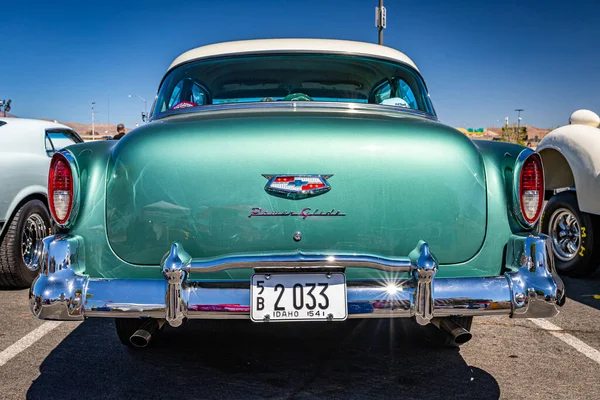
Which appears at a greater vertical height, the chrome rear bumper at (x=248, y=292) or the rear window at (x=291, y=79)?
the rear window at (x=291, y=79)

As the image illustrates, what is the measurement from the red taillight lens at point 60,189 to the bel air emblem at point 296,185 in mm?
942

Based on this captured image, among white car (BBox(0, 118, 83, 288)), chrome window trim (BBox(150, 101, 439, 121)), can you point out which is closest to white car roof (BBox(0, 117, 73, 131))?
white car (BBox(0, 118, 83, 288))

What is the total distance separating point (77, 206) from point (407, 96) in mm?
2252

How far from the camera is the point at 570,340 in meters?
3.90

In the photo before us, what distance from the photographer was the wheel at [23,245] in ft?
16.9

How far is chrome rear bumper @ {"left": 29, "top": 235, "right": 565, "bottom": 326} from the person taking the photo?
8.13ft

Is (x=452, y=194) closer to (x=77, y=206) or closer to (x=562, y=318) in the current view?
(x=77, y=206)

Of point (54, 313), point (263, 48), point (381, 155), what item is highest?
point (263, 48)

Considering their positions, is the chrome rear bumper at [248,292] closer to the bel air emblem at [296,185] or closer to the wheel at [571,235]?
the bel air emblem at [296,185]

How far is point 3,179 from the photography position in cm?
505

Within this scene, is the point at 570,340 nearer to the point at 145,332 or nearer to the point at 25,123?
the point at 145,332

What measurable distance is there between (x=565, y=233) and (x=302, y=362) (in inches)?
146

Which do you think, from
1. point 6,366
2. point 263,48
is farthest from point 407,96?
point 6,366

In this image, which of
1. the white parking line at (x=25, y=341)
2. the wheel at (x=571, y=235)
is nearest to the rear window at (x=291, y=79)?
the white parking line at (x=25, y=341)
